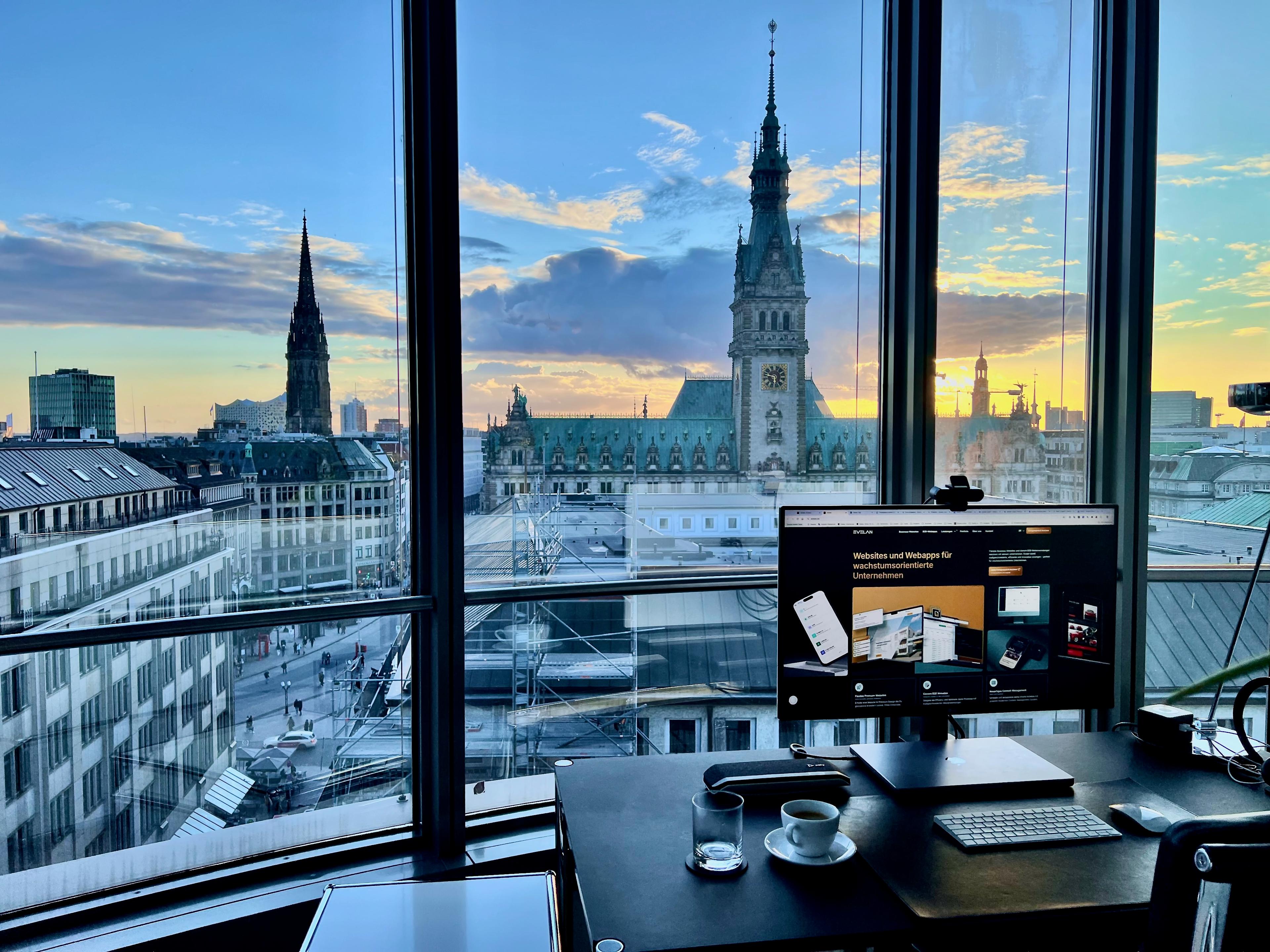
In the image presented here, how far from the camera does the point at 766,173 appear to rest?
249 cm

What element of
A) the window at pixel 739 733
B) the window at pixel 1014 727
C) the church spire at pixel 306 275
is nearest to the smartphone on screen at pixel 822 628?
the window at pixel 739 733

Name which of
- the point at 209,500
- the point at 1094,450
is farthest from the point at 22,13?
the point at 1094,450

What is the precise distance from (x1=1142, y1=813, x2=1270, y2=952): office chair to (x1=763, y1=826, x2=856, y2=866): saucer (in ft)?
1.84

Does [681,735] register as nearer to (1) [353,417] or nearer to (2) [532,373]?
(2) [532,373]

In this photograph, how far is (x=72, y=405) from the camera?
1.88 m

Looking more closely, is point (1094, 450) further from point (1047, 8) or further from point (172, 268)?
point (172, 268)

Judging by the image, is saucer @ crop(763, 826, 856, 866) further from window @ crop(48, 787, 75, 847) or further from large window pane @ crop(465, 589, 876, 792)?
window @ crop(48, 787, 75, 847)

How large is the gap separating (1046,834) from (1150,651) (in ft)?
5.22

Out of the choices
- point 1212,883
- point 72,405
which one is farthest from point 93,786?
point 1212,883

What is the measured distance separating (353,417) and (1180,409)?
8.45 ft

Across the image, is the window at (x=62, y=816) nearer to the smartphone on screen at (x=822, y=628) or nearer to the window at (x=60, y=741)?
the window at (x=60, y=741)

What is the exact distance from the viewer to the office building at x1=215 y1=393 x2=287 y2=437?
2043mm

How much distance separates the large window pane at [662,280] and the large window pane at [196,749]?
455 mm

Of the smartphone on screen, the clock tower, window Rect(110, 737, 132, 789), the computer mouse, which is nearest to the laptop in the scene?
the computer mouse
